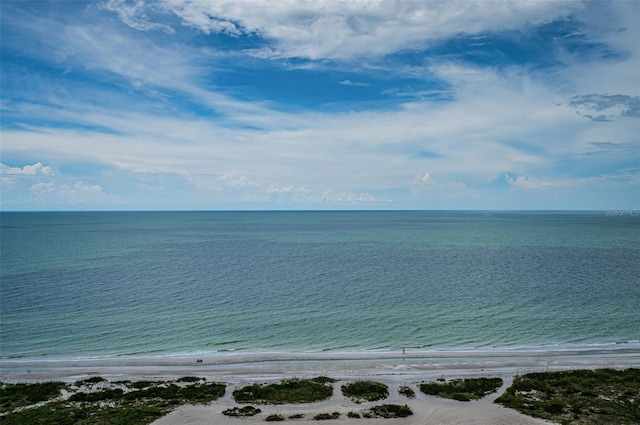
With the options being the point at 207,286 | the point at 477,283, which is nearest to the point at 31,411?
the point at 207,286

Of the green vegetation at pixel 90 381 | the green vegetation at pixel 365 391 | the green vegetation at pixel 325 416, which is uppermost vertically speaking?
the green vegetation at pixel 365 391

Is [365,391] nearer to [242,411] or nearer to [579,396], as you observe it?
[242,411]

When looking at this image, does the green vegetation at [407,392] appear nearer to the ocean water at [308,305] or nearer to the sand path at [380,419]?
the sand path at [380,419]

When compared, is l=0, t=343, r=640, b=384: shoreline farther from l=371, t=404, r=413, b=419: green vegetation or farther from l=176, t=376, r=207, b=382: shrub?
l=371, t=404, r=413, b=419: green vegetation

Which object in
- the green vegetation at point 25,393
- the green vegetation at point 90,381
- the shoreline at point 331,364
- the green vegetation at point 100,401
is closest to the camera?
the green vegetation at point 100,401

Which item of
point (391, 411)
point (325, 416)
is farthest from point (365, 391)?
point (325, 416)

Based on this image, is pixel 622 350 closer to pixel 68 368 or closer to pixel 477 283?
pixel 477 283

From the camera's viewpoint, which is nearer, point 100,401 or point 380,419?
point 380,419

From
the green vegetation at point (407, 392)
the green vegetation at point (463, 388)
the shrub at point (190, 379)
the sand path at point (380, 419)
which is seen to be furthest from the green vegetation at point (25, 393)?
the green vegetation at point (463, 388)
